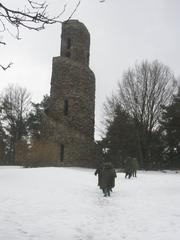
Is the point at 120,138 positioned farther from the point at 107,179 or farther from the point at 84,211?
the point at 84,211

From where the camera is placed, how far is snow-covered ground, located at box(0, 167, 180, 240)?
11.5 m

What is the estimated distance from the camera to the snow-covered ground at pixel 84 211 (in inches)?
451

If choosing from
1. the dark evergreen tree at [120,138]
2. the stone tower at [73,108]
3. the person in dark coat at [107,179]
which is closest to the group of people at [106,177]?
the person in dark coat at [107,179]

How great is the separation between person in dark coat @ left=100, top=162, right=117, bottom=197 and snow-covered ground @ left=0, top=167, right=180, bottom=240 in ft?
1.29

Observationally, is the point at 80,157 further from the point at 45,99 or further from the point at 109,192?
the point at 109,192

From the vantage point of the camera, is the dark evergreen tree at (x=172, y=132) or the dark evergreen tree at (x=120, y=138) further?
the dark evergreen tree at (x=120, y=138)

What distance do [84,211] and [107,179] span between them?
4.48m

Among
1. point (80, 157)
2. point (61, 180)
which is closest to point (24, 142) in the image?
point (80, 157)

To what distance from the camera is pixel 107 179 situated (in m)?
19.3

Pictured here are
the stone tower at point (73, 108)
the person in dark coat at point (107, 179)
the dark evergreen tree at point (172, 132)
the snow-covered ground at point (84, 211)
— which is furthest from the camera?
the stone tower at point (73, 108)

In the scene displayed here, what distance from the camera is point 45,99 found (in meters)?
54.1

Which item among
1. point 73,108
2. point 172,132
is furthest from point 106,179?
point 172,132

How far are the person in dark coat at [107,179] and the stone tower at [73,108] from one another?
65.4ft

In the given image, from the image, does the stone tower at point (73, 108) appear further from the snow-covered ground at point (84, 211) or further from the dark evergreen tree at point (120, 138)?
the snow-covered ground at point (84, 211)
